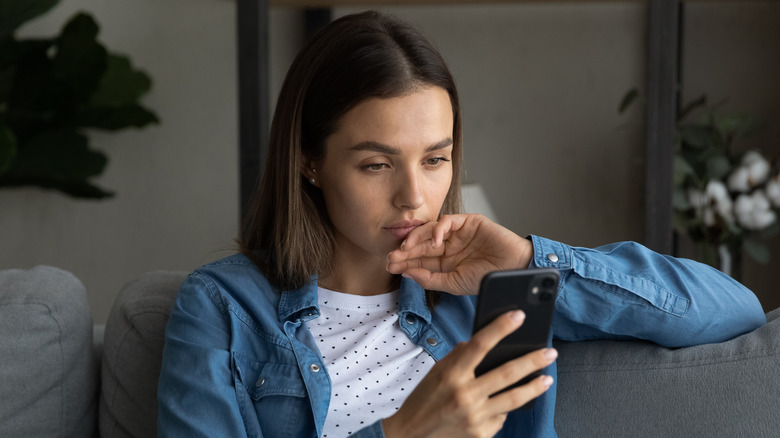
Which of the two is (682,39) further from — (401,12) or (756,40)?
(401,12)

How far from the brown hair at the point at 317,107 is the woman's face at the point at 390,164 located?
0.02 metres

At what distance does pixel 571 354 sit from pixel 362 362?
337 mm

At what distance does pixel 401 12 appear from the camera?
Result: 10.2ft

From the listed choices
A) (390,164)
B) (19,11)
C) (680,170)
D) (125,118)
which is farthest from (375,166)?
(125,118)

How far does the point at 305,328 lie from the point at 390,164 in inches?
11.1

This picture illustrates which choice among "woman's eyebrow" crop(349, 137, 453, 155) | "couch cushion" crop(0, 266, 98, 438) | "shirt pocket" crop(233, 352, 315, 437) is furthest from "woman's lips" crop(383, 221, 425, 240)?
"couch cushion" crop(0, 266, 98, 438)

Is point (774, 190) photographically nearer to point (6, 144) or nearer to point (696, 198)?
point (696, 198)

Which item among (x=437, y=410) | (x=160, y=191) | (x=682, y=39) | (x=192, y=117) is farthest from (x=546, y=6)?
(x=437, y=410)

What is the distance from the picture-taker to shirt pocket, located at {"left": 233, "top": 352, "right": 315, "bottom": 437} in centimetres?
113

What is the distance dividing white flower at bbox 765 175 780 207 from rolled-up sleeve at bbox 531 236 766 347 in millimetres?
1513

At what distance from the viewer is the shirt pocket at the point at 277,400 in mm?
1130

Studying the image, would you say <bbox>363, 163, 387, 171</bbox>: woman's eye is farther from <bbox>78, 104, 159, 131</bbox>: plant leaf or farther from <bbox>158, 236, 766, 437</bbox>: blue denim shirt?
<bbox>78, 104, 159, 131</bbox>: plant leaf

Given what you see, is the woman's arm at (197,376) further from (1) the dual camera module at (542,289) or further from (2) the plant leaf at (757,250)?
(2) the plant leaf at (757,250)

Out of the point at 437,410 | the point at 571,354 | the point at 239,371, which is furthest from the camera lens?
the point at 571,354
